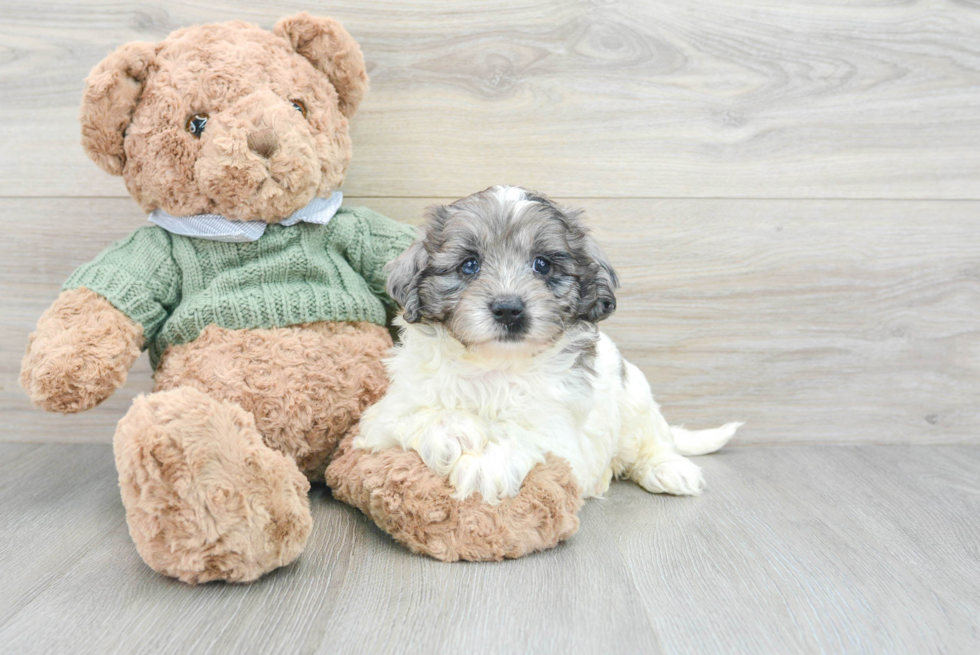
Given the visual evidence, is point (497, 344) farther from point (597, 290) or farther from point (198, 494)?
point (198, 494)

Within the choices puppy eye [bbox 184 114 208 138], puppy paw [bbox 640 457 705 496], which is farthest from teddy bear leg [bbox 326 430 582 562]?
puppy eye [bbox 184 114 208 138]

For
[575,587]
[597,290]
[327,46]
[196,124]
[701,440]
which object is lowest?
[701,440]

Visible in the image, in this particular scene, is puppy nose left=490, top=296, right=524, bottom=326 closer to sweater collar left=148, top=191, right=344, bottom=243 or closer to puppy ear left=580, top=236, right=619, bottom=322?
puppy ear left=580, top=236, right=619, bottom=322

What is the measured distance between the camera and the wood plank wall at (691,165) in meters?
1.97

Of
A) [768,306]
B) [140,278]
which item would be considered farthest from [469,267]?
[768,306]

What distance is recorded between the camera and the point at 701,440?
206cm

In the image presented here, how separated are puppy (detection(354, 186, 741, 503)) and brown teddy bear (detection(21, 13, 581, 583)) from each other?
6 cm

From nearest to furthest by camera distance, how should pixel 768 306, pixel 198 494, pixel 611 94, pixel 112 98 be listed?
pixel 198 494 < pixel 112 98 < pixel 611 94 < pixel 768 306

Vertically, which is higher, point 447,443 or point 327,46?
point 327,46

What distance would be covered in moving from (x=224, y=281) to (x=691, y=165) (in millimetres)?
1245

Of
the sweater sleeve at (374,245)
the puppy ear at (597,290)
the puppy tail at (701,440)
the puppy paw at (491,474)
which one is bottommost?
the puppy tail at (701,440)

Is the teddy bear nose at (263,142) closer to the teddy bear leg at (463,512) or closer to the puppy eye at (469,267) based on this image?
the puppy eye at (469,267)

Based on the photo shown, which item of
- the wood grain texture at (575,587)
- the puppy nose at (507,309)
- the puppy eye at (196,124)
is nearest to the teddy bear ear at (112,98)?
the puppy eye at (196,124)

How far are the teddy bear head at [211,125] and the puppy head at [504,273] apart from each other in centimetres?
33
